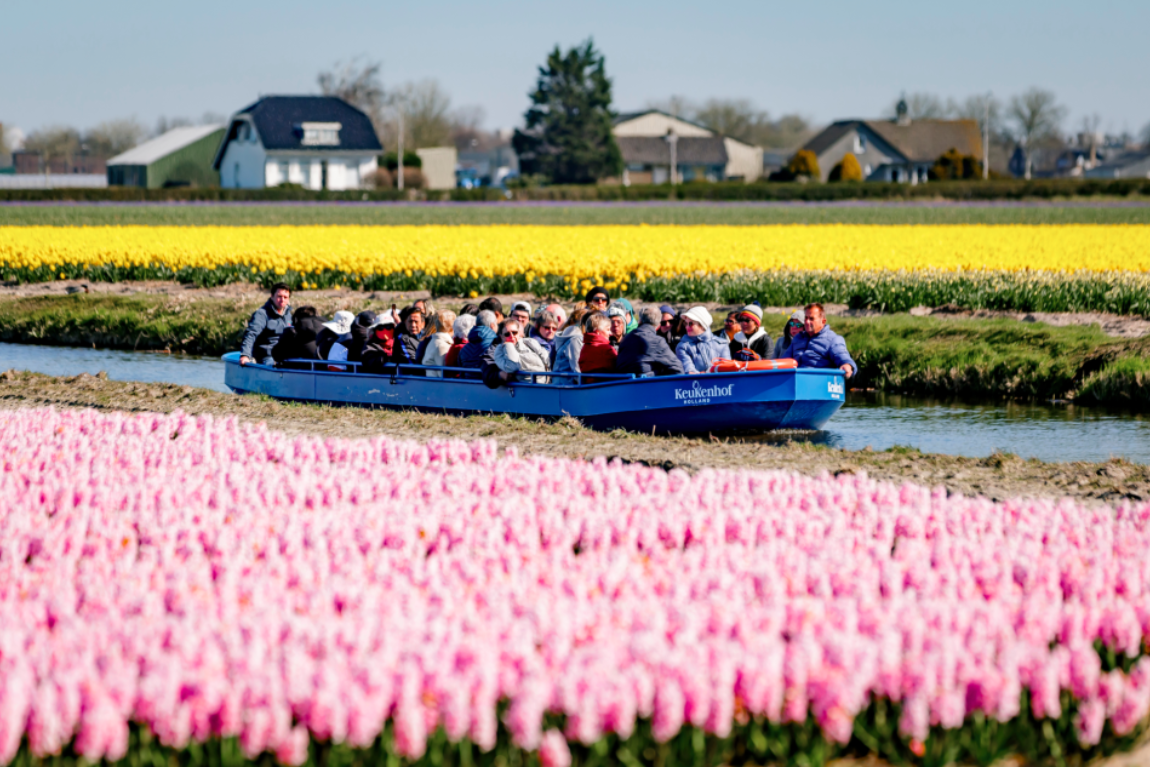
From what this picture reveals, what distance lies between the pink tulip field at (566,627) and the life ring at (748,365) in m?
5.91

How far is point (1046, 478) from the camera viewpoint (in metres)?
10.5

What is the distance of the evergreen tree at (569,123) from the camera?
3880 inches

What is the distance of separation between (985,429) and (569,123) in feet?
280

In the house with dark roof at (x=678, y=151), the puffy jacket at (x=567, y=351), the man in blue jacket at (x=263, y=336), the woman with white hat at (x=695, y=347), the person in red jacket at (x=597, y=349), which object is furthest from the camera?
the house with dark roof at (x=678, y=151)

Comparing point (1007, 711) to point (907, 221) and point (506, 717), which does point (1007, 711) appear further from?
point (907, 221)

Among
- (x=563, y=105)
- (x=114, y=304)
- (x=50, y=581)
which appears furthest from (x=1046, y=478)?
(x=563, y=105)

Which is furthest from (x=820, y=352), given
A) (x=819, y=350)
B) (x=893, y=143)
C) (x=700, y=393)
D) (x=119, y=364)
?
(x=893, y=143)

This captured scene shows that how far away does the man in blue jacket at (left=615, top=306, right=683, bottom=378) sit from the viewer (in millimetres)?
14469

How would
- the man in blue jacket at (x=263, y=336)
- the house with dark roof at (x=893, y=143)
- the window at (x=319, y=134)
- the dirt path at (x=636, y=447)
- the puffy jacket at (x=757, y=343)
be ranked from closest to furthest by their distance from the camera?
the dirt path at (x=636, y=447) < the puffy jacket at (x=757, y=343) < the man in blue jacket at (x=263, y=336) < the window at (x=319, y=134) < the house with dark roof at (x=893, y=143)

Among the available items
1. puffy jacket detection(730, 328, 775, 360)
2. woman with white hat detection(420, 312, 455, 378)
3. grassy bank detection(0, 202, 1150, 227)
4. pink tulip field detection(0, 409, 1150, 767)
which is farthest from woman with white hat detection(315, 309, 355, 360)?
grassy bank detection(0, 202, 1150, 227)

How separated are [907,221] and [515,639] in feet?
157

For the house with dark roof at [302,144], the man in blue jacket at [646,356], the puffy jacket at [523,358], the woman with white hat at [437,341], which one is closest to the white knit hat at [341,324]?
the woman with white hat at [437,341]

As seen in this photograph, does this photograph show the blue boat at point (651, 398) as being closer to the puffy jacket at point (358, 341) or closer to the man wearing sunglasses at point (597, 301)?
the puffy jacket at point (358, 341)

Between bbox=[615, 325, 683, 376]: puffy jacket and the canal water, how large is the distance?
4.93 feet
